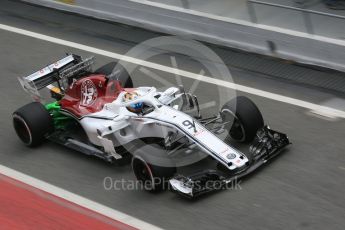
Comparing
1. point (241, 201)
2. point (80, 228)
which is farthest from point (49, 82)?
point (241, 201)

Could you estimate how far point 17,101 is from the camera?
37.1 feet

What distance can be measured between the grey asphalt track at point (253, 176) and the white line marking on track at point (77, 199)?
0.08 meters

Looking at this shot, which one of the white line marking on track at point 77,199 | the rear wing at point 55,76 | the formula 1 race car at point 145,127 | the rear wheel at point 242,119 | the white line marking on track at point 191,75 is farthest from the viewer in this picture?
the white line marking on track at point 191,75

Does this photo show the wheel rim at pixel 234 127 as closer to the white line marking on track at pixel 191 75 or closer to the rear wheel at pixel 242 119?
the rear wheel at pixel 242 119

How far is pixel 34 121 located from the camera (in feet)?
30.9

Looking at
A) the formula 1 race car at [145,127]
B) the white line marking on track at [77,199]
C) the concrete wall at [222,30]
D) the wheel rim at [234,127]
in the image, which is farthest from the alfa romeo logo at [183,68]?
the white line marking on track at [77,199]

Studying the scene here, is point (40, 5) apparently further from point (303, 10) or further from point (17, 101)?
point (303, 10)

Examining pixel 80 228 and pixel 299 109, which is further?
pixel 299 109

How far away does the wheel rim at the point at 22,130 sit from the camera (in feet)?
31.6

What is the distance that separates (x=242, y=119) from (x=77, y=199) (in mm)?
2294

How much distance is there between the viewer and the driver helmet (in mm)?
8891

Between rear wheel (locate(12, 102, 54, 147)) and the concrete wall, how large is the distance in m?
4.03

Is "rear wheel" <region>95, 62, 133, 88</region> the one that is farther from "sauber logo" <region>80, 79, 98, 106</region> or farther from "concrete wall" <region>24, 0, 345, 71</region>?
"concrete wall" <region>24, 0, 345, 71</region>

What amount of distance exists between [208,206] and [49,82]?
3449mm
